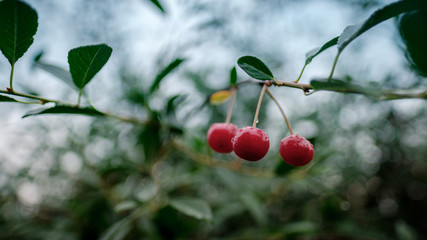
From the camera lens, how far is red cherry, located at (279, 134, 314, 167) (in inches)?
27.2

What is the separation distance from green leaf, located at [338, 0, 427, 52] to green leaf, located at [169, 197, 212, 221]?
680 millimetres

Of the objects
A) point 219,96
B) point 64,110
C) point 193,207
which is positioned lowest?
point 193,207

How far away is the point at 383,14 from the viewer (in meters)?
0.49

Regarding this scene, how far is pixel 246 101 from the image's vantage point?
6.82 feet

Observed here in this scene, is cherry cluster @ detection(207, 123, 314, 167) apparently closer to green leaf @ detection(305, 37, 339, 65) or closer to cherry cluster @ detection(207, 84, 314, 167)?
cherry cluster @ detection(207, 84, 314, 167)

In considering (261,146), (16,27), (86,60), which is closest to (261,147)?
(261,146)

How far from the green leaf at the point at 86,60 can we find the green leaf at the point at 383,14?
20.1 inches

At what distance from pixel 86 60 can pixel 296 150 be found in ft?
1.89

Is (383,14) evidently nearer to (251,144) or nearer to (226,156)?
(251,144)

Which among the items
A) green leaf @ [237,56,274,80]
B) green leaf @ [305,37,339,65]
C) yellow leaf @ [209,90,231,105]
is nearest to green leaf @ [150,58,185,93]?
yellow leaf @ [209,90,231,105]

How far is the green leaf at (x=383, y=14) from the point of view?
1.52 feet

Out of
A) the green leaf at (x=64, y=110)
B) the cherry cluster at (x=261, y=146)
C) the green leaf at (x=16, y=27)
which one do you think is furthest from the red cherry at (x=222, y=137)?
the green leaf at (x=16, y=27)

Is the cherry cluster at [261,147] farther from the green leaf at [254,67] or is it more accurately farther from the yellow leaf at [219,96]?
the yellow leaf at [219,96]

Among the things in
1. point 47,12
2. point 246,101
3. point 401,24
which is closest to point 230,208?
point 246,101
